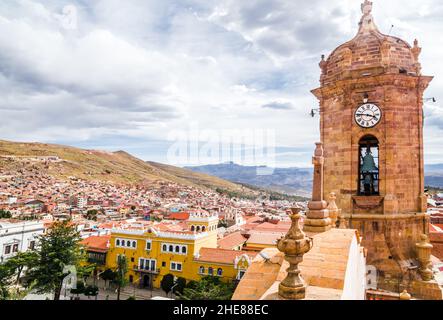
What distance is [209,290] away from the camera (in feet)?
90.8

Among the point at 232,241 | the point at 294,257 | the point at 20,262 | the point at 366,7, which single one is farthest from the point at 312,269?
the point at 232,241

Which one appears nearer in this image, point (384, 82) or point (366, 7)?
point (384, 82)

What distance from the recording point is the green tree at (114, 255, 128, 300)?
30.3 meters

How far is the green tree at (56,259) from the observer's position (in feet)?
77.5

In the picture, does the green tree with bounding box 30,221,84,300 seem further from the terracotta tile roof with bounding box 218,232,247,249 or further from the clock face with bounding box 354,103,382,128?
the clock face with bounding box 354,103,382,128

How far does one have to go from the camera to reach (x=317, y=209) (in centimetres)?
719

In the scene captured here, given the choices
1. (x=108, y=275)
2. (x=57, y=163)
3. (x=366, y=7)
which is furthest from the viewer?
(x=57, y=163)

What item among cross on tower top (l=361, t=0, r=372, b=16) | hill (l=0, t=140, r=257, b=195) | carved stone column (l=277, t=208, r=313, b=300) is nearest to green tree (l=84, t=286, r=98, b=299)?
carved stone column (l=277, t=208, r=313, b=300)

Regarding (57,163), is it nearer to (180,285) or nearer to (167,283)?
(167,283)

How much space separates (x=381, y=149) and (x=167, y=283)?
28.2m

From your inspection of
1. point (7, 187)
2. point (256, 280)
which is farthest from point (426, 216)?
point (7, 187)

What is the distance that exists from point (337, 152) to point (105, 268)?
114 feet
